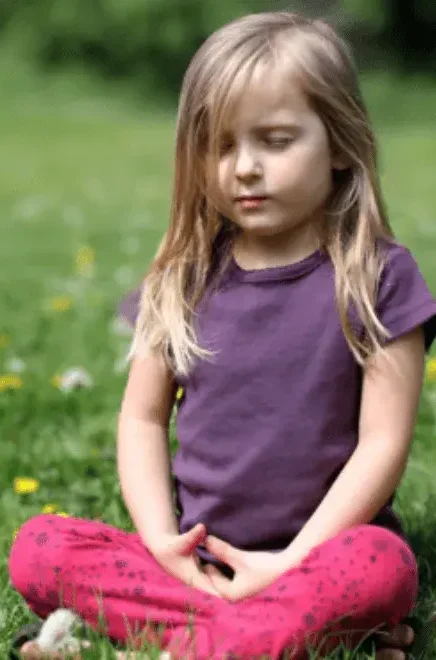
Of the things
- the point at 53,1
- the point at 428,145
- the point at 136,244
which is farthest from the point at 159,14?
the point at 136,244

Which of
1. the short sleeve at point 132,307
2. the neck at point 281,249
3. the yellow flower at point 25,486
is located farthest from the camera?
the yellow flower at point 25,486

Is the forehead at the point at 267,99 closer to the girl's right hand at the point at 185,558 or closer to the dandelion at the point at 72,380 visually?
the girl's right hand at the point at 185,558

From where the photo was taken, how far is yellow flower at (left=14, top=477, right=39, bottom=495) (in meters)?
3.29

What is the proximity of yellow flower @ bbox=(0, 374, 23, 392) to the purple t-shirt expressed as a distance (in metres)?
1.55

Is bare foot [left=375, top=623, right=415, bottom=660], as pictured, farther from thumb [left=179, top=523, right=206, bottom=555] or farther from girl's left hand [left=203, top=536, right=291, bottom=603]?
thumb [left=179, top=523, right=206, bottom=555]

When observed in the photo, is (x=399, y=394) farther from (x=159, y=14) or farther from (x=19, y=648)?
(x=159, y=14)

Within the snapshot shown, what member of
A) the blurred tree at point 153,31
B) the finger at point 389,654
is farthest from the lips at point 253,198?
the blurred tree at point 153,31

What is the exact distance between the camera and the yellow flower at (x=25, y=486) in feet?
10.8

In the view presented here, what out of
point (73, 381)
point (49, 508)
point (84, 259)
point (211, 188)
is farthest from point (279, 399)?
point (84, 259)

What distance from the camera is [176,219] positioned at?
275 centimetres

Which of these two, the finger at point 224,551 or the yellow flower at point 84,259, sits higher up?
the finger at point 224,551

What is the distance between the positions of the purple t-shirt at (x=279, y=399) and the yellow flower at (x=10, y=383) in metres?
1.55

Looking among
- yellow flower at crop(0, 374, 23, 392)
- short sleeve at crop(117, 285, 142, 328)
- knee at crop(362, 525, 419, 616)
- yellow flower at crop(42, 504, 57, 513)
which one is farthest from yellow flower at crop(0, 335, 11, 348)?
knee at crop(362, 525, 419, 616)

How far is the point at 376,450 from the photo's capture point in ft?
8.16
